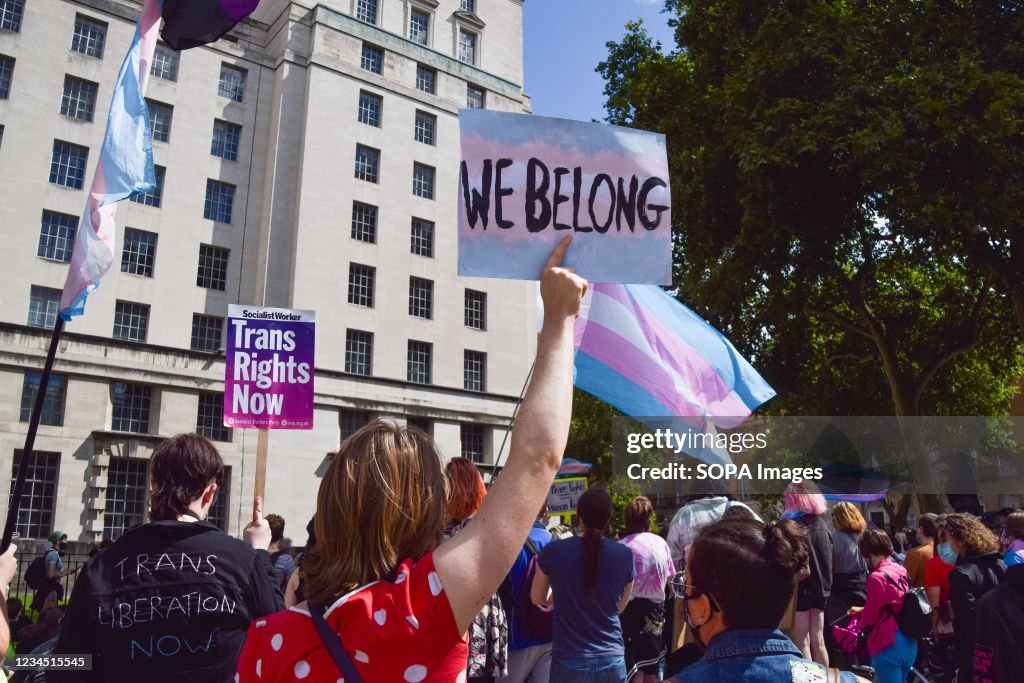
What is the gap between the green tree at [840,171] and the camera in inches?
585

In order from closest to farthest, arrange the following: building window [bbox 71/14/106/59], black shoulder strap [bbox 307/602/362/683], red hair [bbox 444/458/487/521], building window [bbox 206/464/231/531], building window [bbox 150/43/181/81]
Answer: black shoulder strap [bbox 307/602/362/683]
red hair [bbox 444/458/487/521]
building window [bbox 206/464/231/531]
building window [bbox 71/14/106/59]
building window [bbox 150/43/181/81]

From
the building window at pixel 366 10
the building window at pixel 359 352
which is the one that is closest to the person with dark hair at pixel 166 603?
the building window at pixel 359 352

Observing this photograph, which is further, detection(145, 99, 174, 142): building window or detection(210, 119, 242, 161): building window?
detection(210, 119, 242, 161): building window

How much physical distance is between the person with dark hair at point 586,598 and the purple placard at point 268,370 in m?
5.25

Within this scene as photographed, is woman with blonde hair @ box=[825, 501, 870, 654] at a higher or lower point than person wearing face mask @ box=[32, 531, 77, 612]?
higher

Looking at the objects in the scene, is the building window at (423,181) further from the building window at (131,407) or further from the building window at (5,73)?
the building window at (5,73)

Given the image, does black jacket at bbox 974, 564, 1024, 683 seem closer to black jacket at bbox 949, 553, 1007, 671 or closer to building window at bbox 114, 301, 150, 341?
black jacket at bbox 949, 553, 1007, 671

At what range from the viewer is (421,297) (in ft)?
115

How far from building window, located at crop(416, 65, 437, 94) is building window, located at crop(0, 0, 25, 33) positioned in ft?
52.6

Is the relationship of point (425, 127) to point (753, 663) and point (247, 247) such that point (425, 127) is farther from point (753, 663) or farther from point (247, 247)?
point (753, 663)

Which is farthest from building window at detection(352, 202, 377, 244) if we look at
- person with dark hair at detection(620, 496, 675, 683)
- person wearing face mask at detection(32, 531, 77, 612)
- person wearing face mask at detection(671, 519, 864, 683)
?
person wearing face mask at detection(671, 519, 864, 683)

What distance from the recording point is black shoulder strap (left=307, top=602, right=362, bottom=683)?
62.4 inches

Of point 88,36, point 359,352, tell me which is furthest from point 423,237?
point 88,36

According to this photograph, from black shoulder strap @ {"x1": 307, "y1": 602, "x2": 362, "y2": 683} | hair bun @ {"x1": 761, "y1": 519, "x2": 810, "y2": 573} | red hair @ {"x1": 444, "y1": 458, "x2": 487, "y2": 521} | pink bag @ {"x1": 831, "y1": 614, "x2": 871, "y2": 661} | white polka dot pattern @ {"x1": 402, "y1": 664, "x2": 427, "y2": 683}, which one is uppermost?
red hair @ {"x1": 444, "y1": 458, "x2": 487, "y2": 521}
